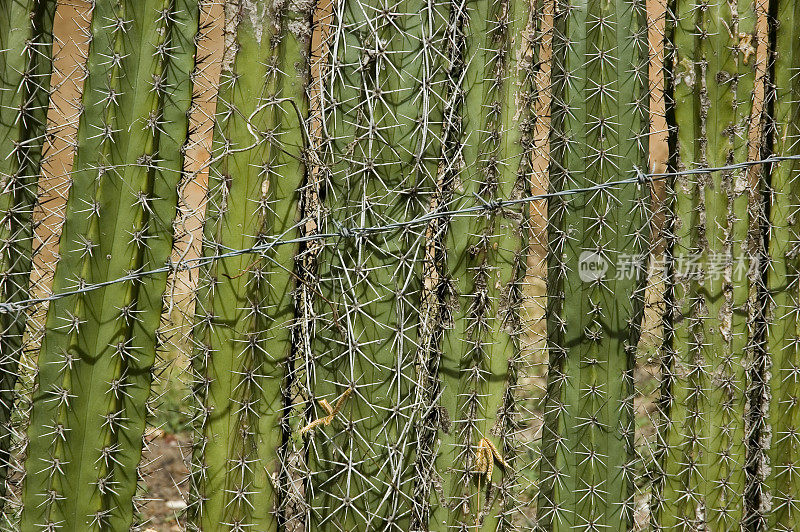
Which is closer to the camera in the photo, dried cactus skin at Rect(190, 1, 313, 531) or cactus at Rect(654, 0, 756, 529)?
dried cactus skin at Rect(190, 1, 313, 531)

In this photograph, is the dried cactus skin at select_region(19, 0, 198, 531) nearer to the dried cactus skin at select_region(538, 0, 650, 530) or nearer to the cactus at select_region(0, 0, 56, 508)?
the cactus at select_region(0, 0, 56, 508)

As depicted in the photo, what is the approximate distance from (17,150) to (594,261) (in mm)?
2250

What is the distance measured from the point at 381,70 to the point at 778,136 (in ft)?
5.65

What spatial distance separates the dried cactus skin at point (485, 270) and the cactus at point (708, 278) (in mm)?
673

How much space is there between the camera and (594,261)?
8.97 feet

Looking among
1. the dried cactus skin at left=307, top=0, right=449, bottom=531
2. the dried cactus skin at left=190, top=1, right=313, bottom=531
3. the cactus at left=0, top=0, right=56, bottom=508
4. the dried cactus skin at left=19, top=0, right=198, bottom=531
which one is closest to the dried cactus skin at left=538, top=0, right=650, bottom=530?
the dried cactus skin at left=307, top=0, right=449, bottom=531

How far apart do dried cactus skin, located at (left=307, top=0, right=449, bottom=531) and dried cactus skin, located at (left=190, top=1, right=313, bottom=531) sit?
0.46 feet

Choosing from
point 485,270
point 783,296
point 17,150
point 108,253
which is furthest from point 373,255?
point 783,296

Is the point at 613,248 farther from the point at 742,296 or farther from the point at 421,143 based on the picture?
the point at 421,143

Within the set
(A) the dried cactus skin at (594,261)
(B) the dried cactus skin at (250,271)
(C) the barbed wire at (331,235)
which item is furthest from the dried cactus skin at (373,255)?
(A) the dried cactus skin at (594,261)

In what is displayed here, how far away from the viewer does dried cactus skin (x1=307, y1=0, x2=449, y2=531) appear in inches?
101

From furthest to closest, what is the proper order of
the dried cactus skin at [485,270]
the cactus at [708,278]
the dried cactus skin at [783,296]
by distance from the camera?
the dried cactus skin at [783,296]
the cactus at [708,278]
the dried cactus skin at [485,270]

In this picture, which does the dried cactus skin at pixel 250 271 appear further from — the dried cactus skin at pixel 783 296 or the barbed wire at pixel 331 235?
the dried cactus skin at pixel 783 296

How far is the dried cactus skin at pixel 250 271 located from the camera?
2559 millimetres
